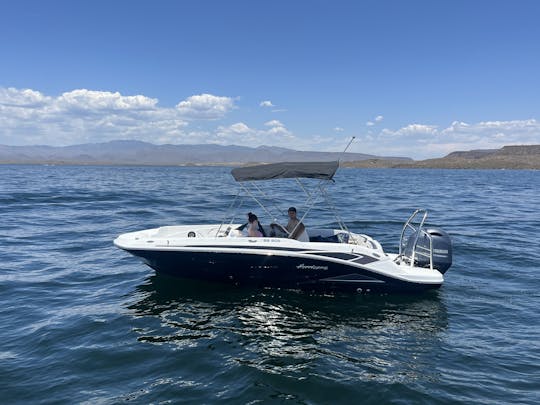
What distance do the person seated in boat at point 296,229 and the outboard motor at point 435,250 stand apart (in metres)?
3.02

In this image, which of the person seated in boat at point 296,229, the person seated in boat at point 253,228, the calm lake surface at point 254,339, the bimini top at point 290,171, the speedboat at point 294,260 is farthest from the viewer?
the person seated in boat at point 253,228

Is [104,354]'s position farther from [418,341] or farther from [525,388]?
[525,388]

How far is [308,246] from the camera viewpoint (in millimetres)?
9867

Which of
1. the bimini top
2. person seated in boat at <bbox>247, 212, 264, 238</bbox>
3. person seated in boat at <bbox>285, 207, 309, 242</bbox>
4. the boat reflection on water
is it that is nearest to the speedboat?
the bimini top

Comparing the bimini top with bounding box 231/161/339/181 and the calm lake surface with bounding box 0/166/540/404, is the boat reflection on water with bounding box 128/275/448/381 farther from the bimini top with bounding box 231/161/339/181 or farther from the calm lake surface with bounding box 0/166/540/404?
the bimini top with bounding box 231/161/339/181

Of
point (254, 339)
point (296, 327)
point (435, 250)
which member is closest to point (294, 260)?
point (296, 327)

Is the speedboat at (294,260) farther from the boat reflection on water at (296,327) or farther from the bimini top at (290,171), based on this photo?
the boat reflection on water at (296,327)

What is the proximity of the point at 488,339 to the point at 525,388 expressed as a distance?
1751 mm

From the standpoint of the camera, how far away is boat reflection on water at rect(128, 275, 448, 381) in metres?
7.20

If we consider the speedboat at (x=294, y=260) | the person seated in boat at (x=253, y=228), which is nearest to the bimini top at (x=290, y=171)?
the speedboat at (x=294, y=260)

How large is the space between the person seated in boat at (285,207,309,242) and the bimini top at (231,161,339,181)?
1.09m

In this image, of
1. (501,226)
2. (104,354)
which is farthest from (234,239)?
(501,226)

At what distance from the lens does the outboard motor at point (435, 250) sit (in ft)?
34.5

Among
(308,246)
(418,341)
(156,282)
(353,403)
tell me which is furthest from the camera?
(156,282)
